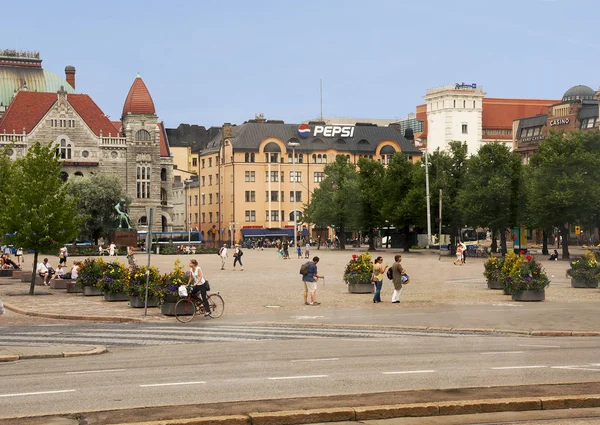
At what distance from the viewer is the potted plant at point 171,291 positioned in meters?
31.1

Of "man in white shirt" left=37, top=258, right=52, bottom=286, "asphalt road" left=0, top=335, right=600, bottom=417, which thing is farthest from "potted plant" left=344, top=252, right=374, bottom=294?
"asphalt road" left=0, top=335, right=600, bottom=417

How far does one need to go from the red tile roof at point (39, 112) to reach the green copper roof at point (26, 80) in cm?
1478

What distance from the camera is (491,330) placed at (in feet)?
83.8

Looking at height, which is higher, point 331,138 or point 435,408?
point 331,138

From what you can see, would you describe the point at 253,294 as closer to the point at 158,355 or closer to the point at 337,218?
the point at 158,355

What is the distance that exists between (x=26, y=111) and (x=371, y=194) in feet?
217

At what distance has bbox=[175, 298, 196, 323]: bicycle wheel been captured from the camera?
29859 millimetres

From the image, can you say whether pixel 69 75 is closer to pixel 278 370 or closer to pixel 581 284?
pixel 581 284

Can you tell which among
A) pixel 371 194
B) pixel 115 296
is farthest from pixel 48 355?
pixel 371 194

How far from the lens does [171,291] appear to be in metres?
31.1

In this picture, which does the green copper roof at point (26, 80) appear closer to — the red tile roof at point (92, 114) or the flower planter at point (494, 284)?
the red tile roof at point (92, 114)

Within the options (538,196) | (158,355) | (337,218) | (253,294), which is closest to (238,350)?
(158,355)

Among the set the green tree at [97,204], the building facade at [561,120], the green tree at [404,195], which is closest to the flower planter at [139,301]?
the green tree at [404,195]

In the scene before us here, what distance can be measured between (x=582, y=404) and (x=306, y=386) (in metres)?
4.16
